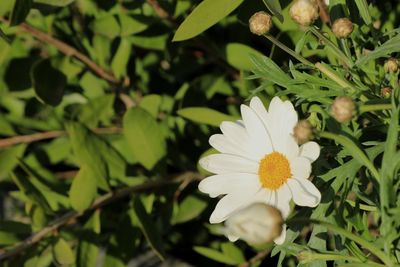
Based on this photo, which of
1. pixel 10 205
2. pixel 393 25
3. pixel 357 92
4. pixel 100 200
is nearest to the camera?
pixel 357 92

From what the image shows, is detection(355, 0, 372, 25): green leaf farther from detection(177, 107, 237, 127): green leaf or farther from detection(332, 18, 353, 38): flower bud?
detection(177, 107, 237, 127): green leaf

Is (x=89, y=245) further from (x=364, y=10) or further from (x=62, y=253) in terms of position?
(x=364, y=10)

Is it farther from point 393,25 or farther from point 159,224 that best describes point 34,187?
point 393,25

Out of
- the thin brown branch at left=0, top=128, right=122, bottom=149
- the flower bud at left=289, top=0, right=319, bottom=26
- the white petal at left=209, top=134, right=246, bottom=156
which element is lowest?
the thin brown branch at left=0, top=128, right=122, bottom=149

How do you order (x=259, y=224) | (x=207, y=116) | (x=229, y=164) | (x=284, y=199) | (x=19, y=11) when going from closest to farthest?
1. (x=259, y=224)
2. (x=284, y=199)
3. (x=229, y=164)
4. (x=19, y=11)
5. (x=207, y=116)

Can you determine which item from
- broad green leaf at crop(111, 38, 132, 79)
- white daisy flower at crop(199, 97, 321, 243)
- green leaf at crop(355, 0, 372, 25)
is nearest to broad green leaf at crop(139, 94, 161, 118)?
broad green leaf at crop(111, 38, 132, 79)

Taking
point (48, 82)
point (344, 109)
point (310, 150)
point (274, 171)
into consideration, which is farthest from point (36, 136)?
point (344, 109)

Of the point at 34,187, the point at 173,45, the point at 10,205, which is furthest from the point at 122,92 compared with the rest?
the point at 10,205

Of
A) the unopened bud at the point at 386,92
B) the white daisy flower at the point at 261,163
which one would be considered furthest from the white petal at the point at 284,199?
the unopened bud at the point at 386,92
